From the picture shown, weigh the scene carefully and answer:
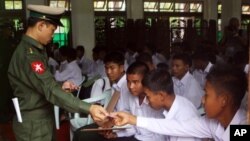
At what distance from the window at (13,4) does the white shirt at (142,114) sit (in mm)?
5776

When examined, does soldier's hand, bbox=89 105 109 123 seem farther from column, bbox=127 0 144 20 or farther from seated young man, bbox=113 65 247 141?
column, bbox=127 0 144 20

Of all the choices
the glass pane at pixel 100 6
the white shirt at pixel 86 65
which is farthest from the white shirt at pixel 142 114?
the glass pane at pixel 100 6

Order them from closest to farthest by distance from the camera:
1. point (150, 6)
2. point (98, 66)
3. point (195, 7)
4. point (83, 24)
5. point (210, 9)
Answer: point (98, 66) < point (83, 24) < point (150, 6) < point (195, 7) < point (210, 9)

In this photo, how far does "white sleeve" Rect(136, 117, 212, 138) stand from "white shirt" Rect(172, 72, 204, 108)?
1279mm

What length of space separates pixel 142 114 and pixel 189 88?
95cm

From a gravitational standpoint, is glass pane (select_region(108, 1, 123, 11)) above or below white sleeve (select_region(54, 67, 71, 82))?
above

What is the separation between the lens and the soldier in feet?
7.98

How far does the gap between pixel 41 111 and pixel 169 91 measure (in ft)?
2.73

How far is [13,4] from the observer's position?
8.45 meters

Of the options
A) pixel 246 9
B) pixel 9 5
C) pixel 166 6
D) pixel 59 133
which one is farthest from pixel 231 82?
pixel 246 9

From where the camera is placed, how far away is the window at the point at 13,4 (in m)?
8.33

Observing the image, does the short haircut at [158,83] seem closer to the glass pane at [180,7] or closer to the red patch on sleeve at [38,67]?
the red patch on sleeve at [38,67]

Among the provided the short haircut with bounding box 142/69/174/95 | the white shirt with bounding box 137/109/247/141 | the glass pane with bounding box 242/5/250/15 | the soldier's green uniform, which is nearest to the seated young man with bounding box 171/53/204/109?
the short haircut with bounding box 142/69/174/95

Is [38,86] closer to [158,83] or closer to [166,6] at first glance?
[158,83]
